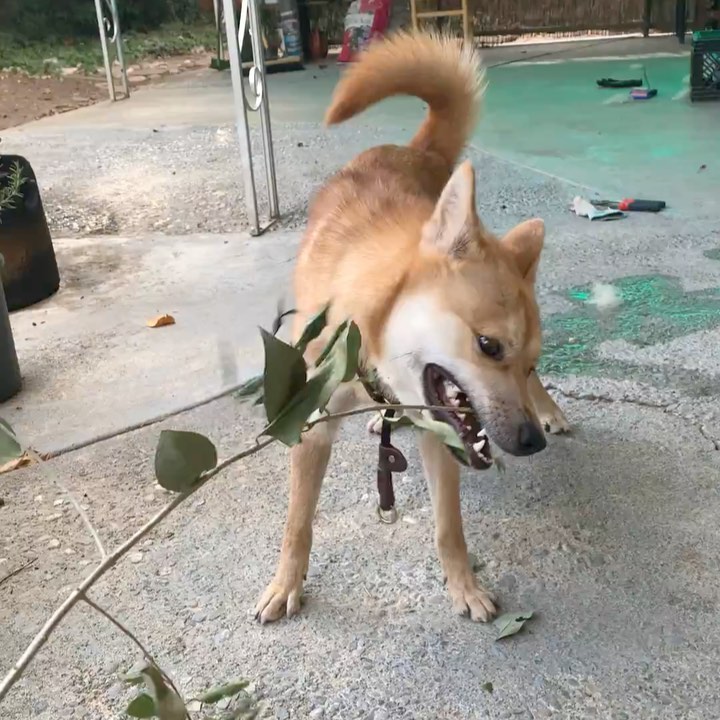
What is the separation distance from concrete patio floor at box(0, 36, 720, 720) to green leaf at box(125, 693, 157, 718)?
1.01m

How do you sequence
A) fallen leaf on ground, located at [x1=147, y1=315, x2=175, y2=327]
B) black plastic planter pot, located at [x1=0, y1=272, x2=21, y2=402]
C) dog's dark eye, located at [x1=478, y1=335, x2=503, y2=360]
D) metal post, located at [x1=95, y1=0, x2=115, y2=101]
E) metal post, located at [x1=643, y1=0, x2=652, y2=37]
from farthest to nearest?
metal post, located at [x1=643, y1=0, x2=652, y2=37] < metal post, located at [x1=95, y1=0, x2=115, y2=101] < fallen leaf on ground, located at [x1=147, y1=315, x2=175, y2=327] < black plastic planter pot, located at [x1=0, y1=272, x2=21, y2=402] < dog's dark eye, located at [x1=478, y1=335, x2=503, y2=360]

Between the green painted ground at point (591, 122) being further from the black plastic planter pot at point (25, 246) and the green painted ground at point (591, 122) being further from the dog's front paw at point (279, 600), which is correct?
the dog's front paw at point (279, 600)

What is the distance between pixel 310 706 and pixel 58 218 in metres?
3.83

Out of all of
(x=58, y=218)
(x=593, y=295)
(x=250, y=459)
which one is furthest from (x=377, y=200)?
(x=58, y=218)

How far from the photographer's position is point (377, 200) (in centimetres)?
207

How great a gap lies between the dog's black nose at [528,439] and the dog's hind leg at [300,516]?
1.32ft

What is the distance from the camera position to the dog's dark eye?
5.07 feet

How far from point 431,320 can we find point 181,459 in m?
0.96

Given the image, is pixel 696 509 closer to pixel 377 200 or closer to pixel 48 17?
pixel 377 200

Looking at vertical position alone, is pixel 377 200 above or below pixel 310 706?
above

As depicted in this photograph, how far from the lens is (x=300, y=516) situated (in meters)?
1.89

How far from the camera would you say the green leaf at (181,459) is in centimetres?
66

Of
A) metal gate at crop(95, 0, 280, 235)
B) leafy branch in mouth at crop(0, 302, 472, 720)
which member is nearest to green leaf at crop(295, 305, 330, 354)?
leafy branch in mouth at crop(0, 302, 472, 720)

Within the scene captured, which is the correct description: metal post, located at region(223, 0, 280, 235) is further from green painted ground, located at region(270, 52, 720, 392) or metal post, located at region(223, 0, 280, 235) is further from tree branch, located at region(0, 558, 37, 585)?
tree branch, located at region(0, 558, 37, 585)
